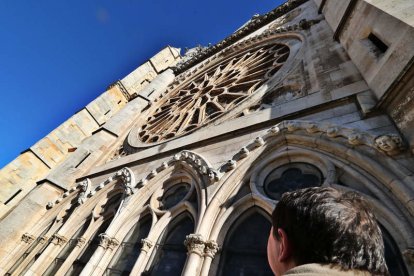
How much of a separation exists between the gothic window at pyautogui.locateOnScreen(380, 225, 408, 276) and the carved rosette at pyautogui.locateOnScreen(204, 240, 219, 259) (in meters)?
1.78

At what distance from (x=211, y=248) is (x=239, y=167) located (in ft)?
4.06

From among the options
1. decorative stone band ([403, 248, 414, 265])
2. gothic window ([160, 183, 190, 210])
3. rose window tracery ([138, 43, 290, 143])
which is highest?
rose window tracery ([138, 43, 290, 143])

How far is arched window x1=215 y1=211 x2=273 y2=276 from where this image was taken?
3.00 meters

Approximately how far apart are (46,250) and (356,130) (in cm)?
623

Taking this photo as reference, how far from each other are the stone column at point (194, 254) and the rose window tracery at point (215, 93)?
3484 millimetres

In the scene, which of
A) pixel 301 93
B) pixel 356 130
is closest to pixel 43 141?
pixel 301 93

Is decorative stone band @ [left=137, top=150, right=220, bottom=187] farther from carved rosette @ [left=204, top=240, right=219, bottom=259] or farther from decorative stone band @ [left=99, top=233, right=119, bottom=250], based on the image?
decorative stone band @ [left=99, top=233, right=119, bottom=250]

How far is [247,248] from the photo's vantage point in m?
3.21

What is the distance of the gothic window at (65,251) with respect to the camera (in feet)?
17.0

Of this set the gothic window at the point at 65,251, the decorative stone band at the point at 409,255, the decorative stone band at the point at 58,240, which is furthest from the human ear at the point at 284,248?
the decorative stone band at the point at 58,240

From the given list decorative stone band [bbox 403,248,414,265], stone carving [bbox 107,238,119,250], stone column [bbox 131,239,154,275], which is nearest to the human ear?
decorative stone band [bbox 403,248,414,265]

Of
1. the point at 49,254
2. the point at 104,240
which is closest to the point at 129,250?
the point at 104,240

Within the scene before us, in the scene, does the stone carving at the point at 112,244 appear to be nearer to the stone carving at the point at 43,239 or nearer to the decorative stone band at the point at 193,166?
the decorative stone band at the point at 193,166

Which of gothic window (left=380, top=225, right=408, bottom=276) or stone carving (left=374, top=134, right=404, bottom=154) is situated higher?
stone carving (left=374, top=134, right=404, bottom=154)
